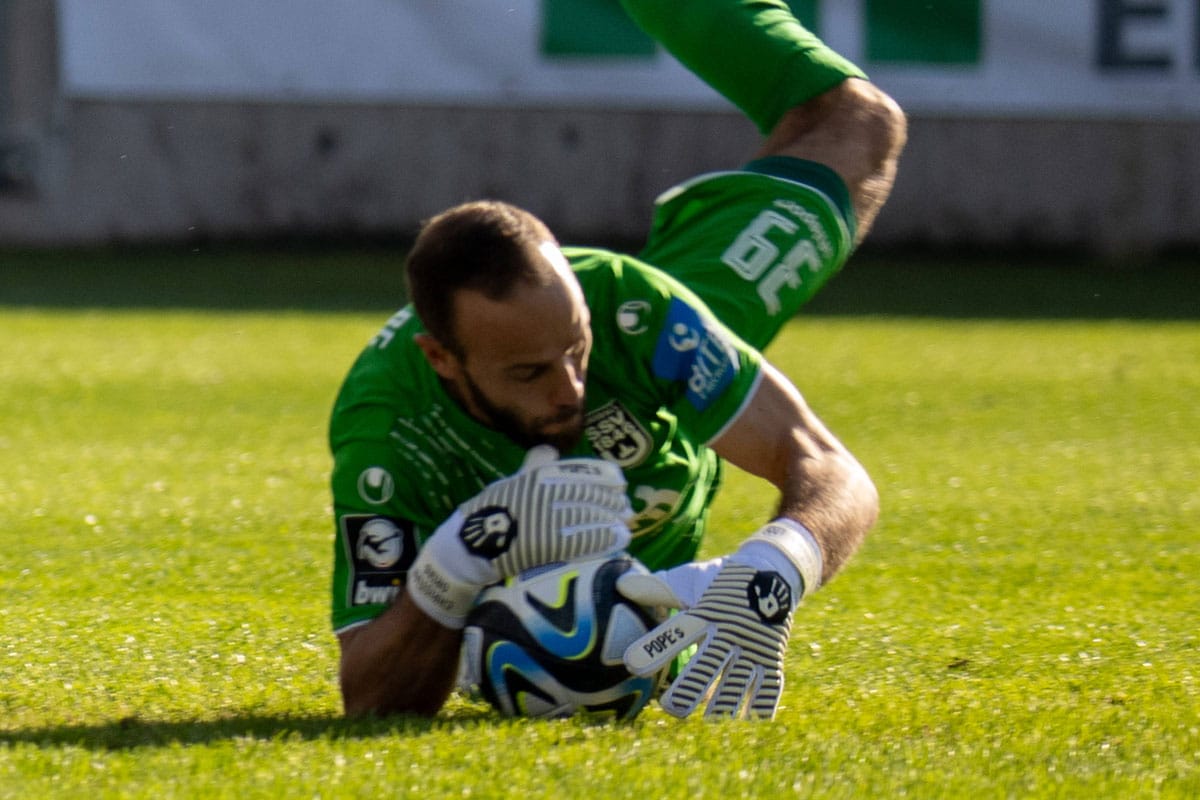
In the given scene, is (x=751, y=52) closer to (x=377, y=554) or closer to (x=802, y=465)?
(x=802, y=465)

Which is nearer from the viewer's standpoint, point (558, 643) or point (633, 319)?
point (558, 643)

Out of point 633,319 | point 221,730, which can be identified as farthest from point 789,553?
point 221,730

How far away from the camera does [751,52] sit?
4.60 meters

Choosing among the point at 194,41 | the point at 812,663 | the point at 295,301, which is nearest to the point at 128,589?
the point at 812,663

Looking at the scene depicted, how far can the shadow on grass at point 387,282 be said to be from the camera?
32.6 feet

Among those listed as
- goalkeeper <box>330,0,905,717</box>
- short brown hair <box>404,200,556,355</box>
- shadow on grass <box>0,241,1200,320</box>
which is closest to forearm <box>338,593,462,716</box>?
goalkeeper <box>330,0,905,717</box>

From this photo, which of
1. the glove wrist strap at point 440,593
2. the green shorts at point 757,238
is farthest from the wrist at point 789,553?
the green shorts at point 757,238

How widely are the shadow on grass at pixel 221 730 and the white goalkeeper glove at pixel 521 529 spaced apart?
0.68 ft

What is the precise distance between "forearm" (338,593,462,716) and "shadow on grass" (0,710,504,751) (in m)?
0.05

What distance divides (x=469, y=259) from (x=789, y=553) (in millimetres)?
731

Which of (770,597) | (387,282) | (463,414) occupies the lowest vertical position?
(387,282)

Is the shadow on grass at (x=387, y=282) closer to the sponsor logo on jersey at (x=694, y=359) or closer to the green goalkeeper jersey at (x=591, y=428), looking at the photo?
the green goalkeeper jersey at (x=591, y=428)

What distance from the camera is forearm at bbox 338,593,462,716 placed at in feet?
9.63

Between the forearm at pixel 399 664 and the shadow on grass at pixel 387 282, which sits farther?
the shadow on grass at pixel 387 282
